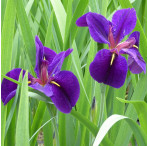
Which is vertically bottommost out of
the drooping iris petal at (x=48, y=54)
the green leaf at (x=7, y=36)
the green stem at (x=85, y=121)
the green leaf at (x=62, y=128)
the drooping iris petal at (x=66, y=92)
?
the green leaf at (x=62, y=128)

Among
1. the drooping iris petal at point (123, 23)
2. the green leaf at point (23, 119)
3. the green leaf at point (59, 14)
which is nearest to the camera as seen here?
the green leaf at point (23, 119)

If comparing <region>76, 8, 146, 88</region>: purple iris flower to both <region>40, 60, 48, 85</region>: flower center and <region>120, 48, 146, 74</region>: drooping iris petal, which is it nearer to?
<region>120, 48, 146, 74</region>: drooping iris petal

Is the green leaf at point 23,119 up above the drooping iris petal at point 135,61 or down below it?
below

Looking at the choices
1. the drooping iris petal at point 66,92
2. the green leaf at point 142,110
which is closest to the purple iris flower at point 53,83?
the drooping iris petal at point 66,92

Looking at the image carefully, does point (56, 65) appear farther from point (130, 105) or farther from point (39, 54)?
point (130, 105)

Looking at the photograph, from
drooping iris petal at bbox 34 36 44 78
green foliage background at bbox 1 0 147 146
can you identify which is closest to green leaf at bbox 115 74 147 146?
green foliage background at bbox 1 0 147 146

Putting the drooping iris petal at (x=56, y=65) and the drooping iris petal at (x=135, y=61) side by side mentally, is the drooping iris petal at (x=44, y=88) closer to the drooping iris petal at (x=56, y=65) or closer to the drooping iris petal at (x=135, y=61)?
the drooping iris petal at (x=56, y=65)

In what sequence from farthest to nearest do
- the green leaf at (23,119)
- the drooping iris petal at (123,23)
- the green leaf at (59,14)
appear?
1. the green leaf at (59,14)
2. the drooping iris petal at (123,23)
3. the green leaf at (23,119)
